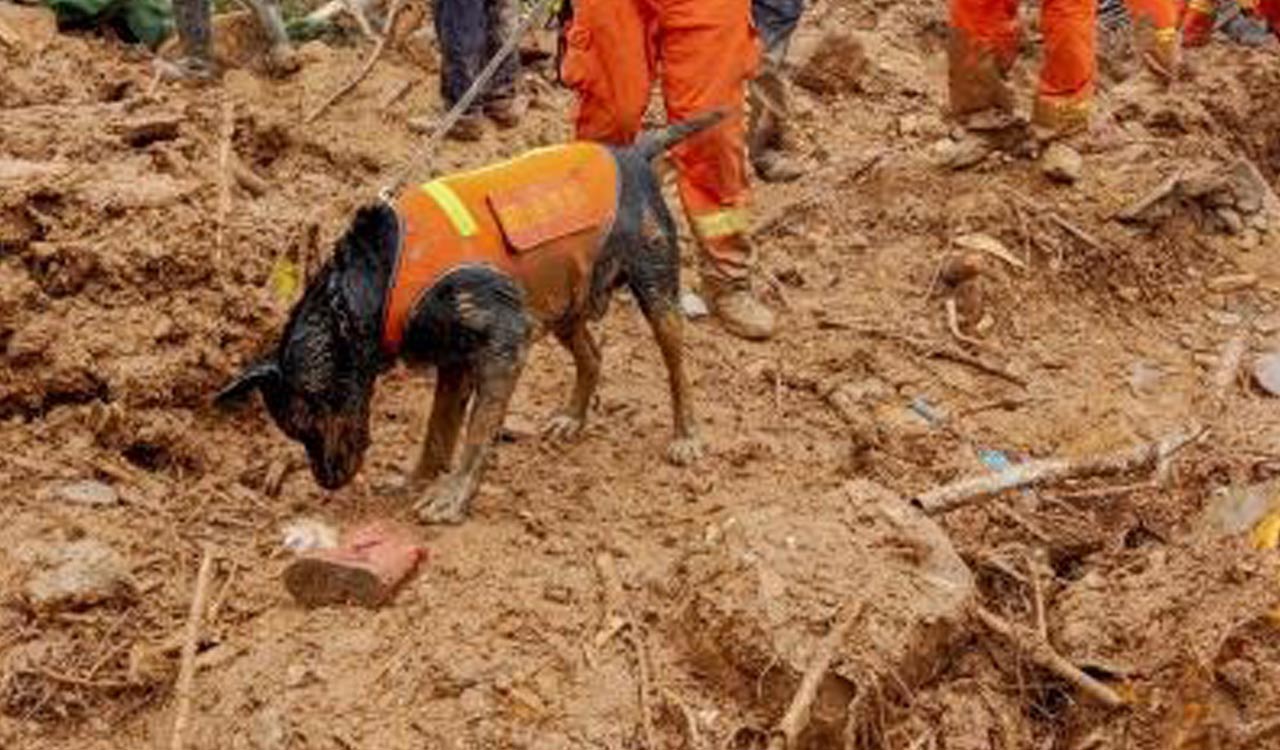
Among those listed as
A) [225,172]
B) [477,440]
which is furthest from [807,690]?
[225,172]

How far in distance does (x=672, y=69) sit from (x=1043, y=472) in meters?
1.87

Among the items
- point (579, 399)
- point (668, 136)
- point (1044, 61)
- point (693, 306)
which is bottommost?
point (693, 306)

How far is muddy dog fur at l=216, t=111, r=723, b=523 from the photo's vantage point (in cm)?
440

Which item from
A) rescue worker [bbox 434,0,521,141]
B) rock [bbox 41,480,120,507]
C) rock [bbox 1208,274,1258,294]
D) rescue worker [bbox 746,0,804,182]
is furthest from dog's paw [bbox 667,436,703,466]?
rock [bbox 1208,274,1258,294]

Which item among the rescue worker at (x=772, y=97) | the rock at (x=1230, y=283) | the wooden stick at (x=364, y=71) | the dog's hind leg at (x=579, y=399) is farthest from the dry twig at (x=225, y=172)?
the rock at (x=1230, y=283)

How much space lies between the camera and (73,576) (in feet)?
14.2

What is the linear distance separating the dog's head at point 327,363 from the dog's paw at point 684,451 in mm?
1107

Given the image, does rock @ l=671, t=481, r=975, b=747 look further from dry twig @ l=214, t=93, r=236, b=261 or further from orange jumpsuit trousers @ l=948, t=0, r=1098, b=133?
orange jumpsuit trousers @ l=948, t=0, r=1098, b=133

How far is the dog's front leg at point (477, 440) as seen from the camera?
453 cm

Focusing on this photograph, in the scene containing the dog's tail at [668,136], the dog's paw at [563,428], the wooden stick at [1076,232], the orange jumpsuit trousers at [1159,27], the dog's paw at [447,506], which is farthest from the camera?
the orange jumpsuit trousers at [1159,27]

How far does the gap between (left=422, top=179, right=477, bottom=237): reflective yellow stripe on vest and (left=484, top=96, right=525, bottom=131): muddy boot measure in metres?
3.07

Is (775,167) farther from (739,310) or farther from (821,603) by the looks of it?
(821,603)

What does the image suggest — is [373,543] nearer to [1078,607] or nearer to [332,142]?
[1078,607]

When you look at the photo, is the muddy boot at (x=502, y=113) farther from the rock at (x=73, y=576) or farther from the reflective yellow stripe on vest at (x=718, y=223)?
the rock at (x=73, y=576)
